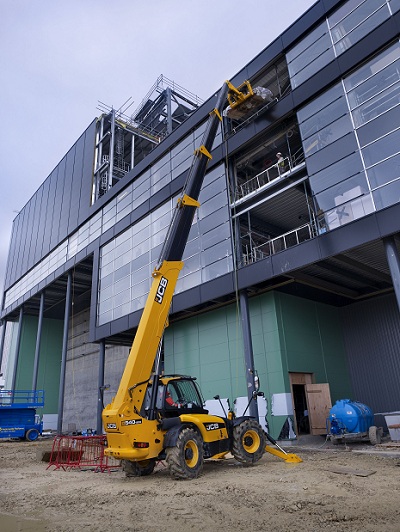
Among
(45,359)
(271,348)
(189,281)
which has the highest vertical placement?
(189,281)

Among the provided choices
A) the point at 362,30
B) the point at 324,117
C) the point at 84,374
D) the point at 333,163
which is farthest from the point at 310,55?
the point at 84,374

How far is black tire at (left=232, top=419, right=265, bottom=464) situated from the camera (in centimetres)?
999

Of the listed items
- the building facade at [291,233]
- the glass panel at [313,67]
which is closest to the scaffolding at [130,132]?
the building facade at [291,233]

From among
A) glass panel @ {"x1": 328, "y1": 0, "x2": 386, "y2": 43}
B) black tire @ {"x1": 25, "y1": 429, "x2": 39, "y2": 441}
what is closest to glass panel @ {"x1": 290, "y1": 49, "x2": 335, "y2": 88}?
glass panel @ {"x1": 328, "y1": 0, "x2": 386, "y2": 43}

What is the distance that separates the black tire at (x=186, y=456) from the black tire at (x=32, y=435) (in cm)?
2072

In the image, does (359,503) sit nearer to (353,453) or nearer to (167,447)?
(167,447)

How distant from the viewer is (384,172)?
12.8 meters

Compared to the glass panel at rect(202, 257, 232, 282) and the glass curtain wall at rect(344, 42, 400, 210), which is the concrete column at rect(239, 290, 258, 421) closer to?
the glass panel at rect(202, 257, 232, 282)

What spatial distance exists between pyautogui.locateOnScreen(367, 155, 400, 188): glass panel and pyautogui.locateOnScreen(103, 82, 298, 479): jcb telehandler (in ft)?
22.1

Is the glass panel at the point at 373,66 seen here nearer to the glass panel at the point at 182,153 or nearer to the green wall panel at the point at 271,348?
the green wall panel at the point at 271,348

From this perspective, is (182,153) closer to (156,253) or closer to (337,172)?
(156,253)

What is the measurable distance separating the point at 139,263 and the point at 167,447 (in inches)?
631

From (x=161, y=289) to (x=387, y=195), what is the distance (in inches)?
317

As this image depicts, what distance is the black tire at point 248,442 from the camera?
9.99m
